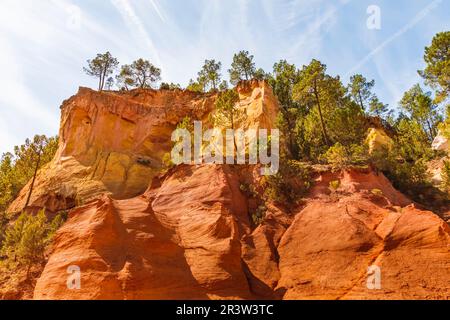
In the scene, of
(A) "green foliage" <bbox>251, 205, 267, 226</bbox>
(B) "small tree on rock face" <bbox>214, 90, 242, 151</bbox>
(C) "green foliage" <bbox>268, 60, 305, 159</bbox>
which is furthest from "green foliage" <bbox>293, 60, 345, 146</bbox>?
(A) "green foliage" <bbox>251, 205, 267, 226</bbox>

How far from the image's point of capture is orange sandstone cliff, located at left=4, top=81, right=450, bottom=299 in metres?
15.7

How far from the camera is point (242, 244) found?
20.9 meters

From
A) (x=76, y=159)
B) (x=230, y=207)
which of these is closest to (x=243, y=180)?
(x=230, y=207)

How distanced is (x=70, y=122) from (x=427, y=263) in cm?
4028

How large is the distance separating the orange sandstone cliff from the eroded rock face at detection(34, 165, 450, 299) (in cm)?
5

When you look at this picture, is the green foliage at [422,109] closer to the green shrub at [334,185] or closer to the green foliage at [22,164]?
the green shrub at [334,185]

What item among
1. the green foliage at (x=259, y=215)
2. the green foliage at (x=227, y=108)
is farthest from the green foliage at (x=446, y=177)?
the green foliage at (x=227, y=108)

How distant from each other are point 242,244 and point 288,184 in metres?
6.55

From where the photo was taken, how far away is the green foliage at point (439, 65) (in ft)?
93.2

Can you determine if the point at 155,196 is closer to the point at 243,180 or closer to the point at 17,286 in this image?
the point at 243,180

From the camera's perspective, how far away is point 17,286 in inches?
886

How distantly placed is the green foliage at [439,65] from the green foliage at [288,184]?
1356 centimetres

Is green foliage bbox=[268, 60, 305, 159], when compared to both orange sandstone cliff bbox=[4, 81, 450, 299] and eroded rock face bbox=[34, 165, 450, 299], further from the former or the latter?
eroded rock face bbox=[34, 165, 450, 299]

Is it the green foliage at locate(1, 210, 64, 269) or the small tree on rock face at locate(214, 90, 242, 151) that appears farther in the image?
the small tree on rock face at locate(214, 90, 242, 151)
